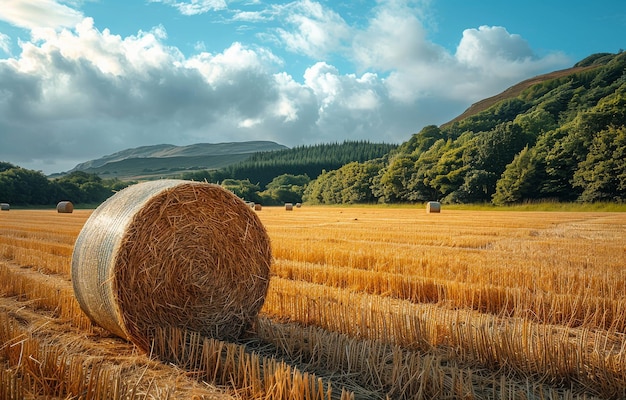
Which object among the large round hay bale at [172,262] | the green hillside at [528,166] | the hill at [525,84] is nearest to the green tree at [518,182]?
the green hillside at [528,166]

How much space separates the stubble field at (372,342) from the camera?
3783mm

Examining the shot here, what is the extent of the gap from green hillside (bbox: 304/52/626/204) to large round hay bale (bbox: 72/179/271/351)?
4463 cm

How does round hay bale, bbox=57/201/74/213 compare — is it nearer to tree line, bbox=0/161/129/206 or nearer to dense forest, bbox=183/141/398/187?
tree line, bbox=0/161/129/206

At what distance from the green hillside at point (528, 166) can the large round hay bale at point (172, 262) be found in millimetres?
44627

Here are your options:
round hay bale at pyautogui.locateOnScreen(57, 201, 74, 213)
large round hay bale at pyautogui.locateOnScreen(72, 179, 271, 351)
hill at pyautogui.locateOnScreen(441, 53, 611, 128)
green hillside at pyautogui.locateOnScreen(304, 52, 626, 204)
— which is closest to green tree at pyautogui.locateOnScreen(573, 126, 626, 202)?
green hillside at pyautogui.locateOnScreen(304, 52, 626, 204)

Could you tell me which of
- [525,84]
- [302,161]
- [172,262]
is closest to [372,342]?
[172,262]

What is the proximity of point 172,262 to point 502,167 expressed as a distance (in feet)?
190

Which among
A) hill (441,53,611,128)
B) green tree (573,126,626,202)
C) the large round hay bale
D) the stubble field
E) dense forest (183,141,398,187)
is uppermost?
hill (441,53,611,128)

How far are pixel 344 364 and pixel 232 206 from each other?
8.47 ft

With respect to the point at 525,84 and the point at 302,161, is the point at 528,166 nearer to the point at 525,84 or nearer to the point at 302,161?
the point at 302,161

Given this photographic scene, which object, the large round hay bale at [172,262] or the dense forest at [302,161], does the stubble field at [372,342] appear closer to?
the large round hay bale at [172,262]

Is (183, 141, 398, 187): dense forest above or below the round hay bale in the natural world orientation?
above

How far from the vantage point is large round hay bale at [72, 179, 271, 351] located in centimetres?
522

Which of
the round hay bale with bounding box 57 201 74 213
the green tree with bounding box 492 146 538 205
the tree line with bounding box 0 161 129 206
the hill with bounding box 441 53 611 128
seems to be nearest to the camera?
the round hay bale with bounding box 57 201 74 213
